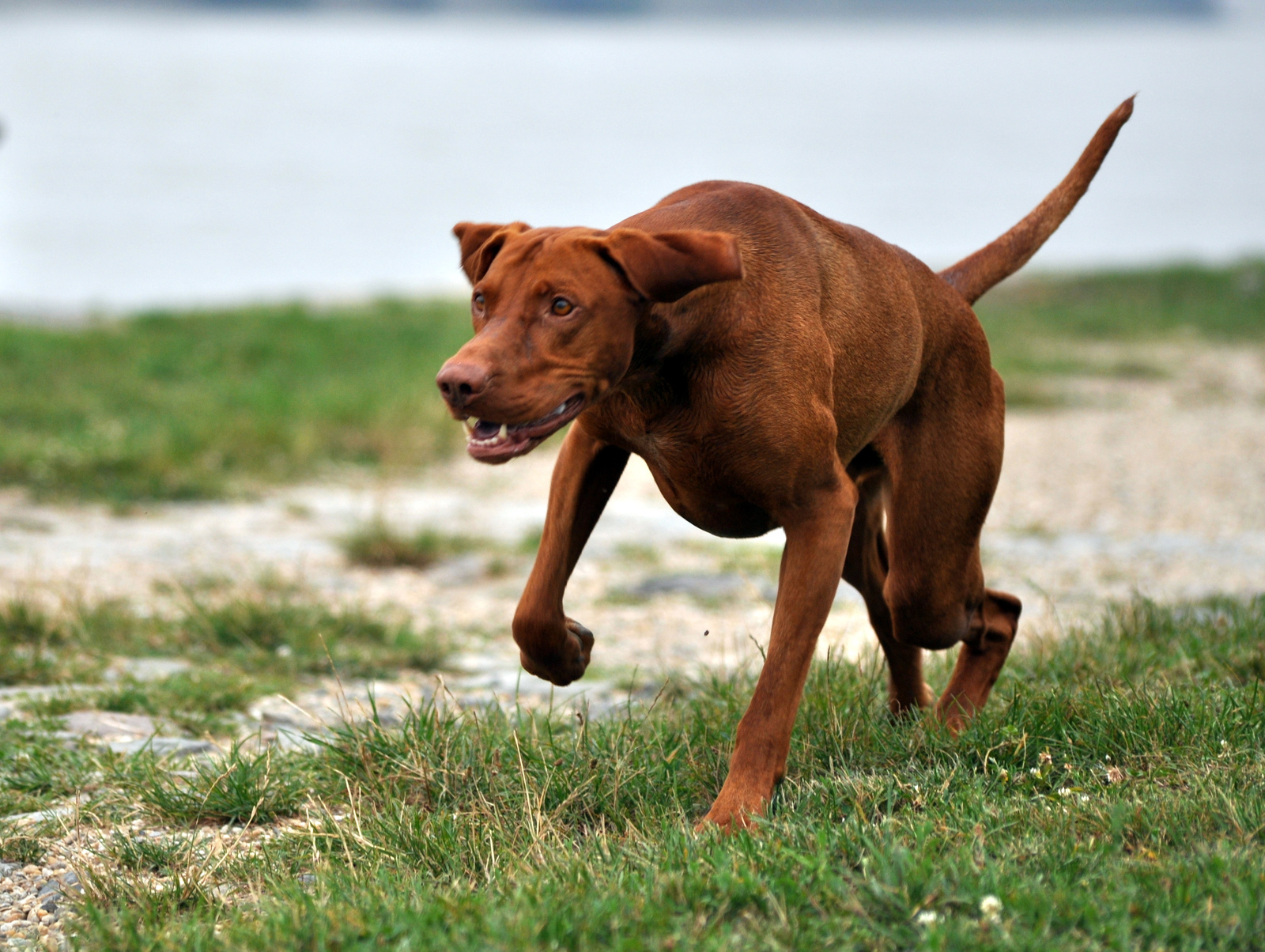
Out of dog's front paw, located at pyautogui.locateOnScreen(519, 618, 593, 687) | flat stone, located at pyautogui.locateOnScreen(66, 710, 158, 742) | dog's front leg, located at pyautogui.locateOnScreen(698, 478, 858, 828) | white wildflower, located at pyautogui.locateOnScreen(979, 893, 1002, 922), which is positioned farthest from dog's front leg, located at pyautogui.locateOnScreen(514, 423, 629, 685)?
flat stone, located at pyautogui.locateOnScreen(66, 710, 158, 742)

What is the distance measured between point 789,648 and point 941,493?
816mm

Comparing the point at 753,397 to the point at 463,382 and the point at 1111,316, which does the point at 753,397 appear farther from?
the point at 1111,316

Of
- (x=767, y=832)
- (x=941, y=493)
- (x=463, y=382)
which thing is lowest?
(x=767, y=832)

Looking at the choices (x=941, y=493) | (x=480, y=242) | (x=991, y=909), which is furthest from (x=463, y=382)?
(x=941, y=493)

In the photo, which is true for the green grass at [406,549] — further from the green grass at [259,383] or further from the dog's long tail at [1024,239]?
the dog's long tail at [1024,239]

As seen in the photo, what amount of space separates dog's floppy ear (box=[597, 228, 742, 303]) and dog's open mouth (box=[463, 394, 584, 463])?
0.31 m

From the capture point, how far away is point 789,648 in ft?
9.82

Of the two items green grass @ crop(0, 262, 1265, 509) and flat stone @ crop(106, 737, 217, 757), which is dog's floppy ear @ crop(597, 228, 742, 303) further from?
green grass @ crop(0, 262, 1265, 509)

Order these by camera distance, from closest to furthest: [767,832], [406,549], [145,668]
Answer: [767,832]
[145,668]
[406,549]

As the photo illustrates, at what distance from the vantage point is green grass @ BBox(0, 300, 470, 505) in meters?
8.99

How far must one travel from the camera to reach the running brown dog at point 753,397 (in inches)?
103

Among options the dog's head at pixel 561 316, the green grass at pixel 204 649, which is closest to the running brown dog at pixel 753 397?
the dog's head at pixel 561 316

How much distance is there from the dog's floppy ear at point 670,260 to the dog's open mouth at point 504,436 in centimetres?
31

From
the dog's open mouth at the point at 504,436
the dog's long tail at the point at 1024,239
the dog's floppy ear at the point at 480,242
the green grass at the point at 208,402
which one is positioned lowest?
the green grass at the point at 208,402
